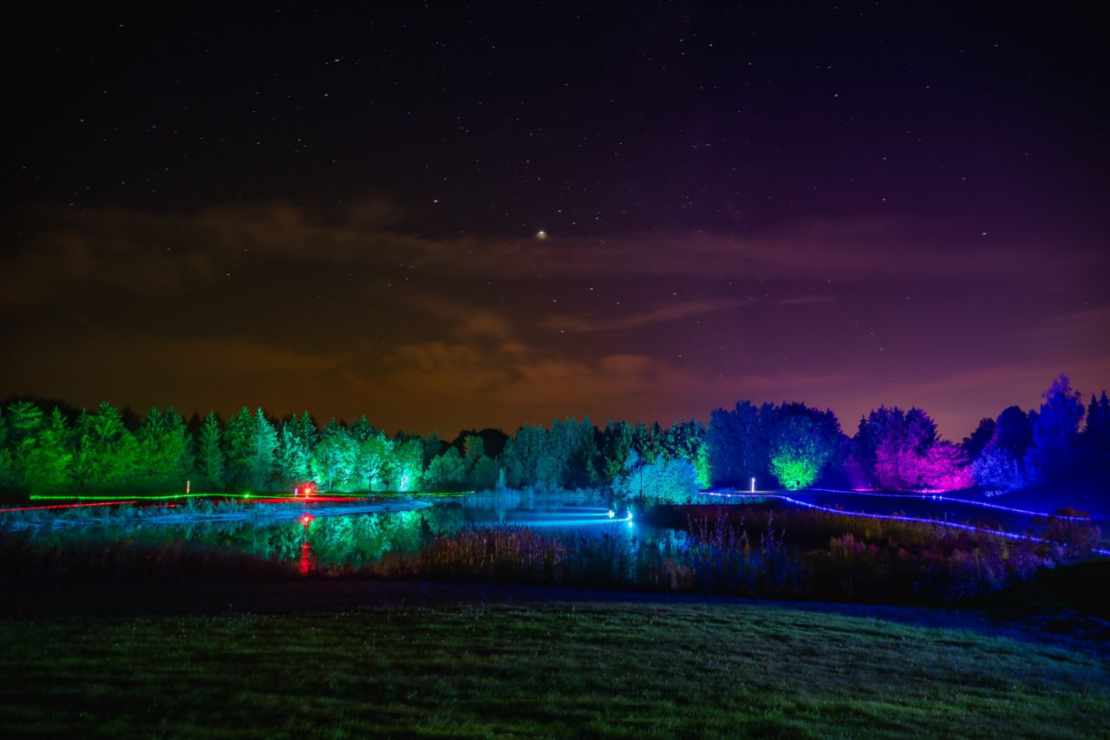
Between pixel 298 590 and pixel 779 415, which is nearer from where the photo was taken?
pixel 298 590

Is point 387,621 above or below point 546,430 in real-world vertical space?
below

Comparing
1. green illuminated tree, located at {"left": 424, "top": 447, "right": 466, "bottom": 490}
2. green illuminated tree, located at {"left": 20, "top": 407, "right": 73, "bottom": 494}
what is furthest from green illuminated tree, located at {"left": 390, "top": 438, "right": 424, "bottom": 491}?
green illuminated tree, located at {"left": 20, "top": 407, "right": 73, "bottom": 494}

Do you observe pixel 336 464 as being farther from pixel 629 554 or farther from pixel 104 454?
pixel 629 554

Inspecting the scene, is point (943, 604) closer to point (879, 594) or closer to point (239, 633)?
point (879, 594)

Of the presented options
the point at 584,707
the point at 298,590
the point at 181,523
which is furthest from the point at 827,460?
the point at 584,707

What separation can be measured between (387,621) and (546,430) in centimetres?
11425

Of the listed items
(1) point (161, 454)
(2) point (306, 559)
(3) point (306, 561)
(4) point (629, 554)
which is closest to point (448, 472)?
(1) point (161, 454)

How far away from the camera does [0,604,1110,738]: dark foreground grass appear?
7.30 meters

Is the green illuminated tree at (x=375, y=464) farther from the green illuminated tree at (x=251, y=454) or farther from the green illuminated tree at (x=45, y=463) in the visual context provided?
the green illuminated tree at (x=45, y=463)

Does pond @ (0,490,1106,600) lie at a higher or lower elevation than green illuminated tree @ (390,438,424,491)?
lower

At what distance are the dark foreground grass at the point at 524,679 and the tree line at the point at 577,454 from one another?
170 feet

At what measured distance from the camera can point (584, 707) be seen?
784 centimetres

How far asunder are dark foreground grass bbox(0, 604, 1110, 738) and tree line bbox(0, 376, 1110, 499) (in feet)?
170

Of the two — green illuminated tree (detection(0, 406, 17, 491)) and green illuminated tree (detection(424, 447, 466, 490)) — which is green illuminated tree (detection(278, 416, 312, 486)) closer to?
green illuminated tree (detection(424, 447, 466, 490))
